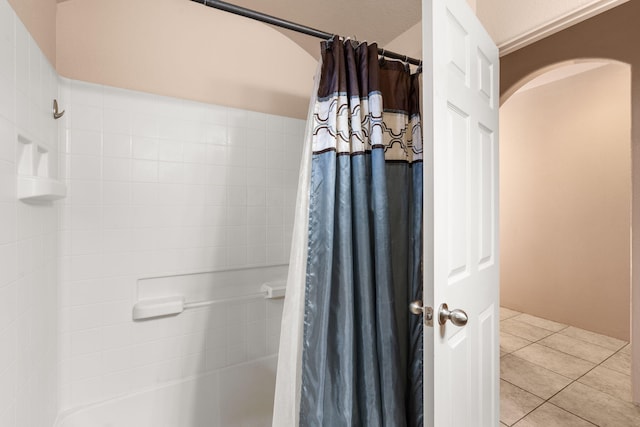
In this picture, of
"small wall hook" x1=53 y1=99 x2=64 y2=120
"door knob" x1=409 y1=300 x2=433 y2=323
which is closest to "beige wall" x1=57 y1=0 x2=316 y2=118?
"small wall hook" x1=53 y1=99 x2=64 y2=120

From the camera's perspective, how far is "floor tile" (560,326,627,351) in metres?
A: 2.75

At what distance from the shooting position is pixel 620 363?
2.43 metres

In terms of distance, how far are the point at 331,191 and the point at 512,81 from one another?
6.96ft

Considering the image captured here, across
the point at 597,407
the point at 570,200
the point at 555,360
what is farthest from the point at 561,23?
the point at 570,200

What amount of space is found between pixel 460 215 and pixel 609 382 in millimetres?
2279

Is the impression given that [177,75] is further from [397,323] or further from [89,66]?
[397,323]

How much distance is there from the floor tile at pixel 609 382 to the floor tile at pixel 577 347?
0.20 meters

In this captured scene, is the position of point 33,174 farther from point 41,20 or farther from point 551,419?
point 551,419

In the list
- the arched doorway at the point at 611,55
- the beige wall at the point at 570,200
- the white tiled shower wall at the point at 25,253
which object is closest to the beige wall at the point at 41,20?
the white tiled shower wall at the point at 25,253

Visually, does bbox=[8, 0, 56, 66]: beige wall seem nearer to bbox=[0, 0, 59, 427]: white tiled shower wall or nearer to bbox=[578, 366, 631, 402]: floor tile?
bbox=[0, 0, 59, 427]: white tiled shower wall

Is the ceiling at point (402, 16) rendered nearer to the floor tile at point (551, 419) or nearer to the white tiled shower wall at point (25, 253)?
the white tiled shower wall at point (25, 253)

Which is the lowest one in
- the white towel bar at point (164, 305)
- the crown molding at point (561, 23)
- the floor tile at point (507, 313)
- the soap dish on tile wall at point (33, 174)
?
the floor tile at point (507, 313)

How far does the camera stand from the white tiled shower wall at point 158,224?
1443 mm

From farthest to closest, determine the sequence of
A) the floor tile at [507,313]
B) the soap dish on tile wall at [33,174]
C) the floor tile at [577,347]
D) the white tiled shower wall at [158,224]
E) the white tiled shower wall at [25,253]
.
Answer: the floor tile at [507,313] < the floor tile at [577,347] < the white tiled shower wall at [158,224] < the soap dish on tile wall at [33,174] < the white tiled shower wall at [25,253]
